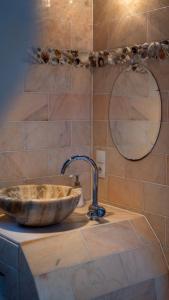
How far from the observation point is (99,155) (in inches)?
88.9

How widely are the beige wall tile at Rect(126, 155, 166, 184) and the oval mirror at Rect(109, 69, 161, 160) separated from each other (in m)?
0.03

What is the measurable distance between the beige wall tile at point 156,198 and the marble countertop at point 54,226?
82 mm

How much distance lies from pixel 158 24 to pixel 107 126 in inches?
22.0

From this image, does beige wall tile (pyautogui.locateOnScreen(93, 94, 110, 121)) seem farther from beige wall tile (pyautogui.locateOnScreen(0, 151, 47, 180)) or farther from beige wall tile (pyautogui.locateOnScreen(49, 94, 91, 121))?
beige wall tile (pyautogui.locateOnScreen(0, 151, 47, 180))

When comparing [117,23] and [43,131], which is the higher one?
[117,23]

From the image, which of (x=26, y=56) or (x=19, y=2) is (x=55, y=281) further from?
(x=19, y=2)

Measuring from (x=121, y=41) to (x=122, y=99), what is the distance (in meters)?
0.27

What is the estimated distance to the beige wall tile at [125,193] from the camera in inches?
80.7

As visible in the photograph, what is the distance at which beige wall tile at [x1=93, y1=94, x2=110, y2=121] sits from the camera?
220cm

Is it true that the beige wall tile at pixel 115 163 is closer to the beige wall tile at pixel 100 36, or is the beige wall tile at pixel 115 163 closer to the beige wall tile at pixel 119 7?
the beige wall tile at pixel 100 36

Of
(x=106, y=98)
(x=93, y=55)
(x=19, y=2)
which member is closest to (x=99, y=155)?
(x=106, y=98)

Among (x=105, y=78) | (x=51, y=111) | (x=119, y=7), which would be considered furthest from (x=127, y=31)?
(x=51, y=111)

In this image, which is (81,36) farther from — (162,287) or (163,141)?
(162,287)

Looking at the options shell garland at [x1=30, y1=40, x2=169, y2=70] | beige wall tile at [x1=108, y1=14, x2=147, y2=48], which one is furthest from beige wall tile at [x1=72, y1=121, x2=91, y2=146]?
beige wall tile at [x1=108, y1=14, x2=147, y2=48]
